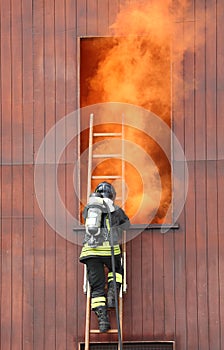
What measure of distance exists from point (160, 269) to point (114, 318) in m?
0.75

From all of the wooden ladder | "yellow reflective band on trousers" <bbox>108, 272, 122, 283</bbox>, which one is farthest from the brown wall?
"yellow reflective band on trousers" <bbox>108, 272, 122, 283</bbox>

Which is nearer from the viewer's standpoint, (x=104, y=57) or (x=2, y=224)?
(x=2, y=224)

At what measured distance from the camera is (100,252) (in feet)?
35.4

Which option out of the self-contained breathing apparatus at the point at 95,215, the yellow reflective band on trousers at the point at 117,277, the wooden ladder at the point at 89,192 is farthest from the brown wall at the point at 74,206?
the self-contained breathing apparatus at the point at 95,215

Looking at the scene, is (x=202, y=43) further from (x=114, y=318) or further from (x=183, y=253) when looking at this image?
(x=114, y=318)

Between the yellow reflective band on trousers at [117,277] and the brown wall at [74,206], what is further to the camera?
the brown wall at [74,206]

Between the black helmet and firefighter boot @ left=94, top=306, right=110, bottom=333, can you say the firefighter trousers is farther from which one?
the black helmet

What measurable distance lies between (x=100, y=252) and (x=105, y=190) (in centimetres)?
72

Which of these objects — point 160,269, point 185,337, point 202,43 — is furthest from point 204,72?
point 185,337

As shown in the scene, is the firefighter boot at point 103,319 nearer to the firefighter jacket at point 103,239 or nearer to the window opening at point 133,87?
the firefighter jacket at point 103,239

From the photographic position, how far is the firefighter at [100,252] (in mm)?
10727

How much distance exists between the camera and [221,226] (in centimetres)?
1120

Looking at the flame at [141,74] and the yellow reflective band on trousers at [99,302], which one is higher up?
the flame at [141,74]

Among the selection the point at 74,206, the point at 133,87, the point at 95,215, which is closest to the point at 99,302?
the point at 95,215
